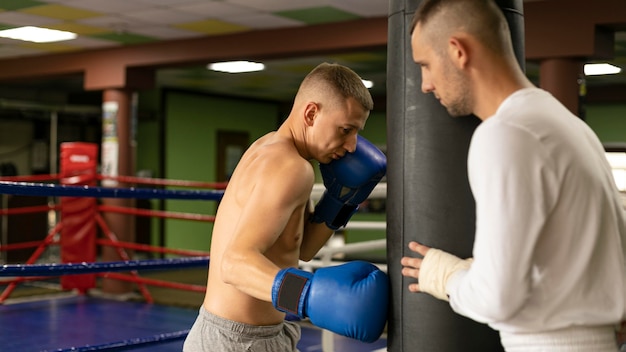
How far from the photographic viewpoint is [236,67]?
8359mm

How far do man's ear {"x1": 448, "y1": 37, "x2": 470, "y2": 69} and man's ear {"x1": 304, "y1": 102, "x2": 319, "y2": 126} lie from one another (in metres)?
0.59

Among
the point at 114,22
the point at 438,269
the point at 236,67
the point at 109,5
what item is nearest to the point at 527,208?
the point at 438,269

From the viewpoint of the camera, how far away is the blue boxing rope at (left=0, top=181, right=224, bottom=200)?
2.37 m

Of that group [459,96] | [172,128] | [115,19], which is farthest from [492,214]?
[172,128]

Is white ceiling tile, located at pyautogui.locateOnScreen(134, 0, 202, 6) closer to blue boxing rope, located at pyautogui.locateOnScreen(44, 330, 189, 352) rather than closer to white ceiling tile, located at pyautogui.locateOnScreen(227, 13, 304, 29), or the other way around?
white ceiling tile, located at pyautogui.locateOnScreen(227, 13, 304, 29)

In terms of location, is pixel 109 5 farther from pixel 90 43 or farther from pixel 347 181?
pixel 347 181

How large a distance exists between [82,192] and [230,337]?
43.3 inches

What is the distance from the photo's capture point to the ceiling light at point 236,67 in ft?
26.6

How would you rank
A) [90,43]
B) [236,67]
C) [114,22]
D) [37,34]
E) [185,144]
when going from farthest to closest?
[185,144] < [236,67] < [90,43] < [37,34] < [114,22]

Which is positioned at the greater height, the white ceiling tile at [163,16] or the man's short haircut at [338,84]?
the white ceiling tile at [163,16]

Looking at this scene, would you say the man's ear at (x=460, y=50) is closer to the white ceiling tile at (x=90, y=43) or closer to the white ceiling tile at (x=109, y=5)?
the white ceiling tile at (x=109, y=5)

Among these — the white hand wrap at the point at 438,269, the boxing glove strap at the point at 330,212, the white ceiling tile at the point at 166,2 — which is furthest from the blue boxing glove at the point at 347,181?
the white ceiling tile at the point at 166,2

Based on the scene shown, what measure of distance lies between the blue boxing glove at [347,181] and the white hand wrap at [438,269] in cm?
66

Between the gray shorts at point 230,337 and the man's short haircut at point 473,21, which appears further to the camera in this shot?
the gray shorts at point 230,337
